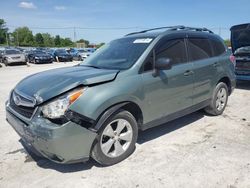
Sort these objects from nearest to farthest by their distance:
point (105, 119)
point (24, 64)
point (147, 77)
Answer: point (105, 119) < point (147, 77) < point (24, 64)

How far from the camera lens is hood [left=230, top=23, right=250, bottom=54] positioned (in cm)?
866

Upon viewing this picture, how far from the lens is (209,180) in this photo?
3.11 metres

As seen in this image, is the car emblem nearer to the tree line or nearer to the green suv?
the green suv

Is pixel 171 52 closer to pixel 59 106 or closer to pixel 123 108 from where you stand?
pixel 123 108

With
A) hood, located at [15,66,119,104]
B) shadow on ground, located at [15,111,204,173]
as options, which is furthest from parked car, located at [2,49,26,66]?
hood, located at [15,66,119,104]

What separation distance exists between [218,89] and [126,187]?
133 inches

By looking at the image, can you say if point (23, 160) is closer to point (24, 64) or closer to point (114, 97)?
point (114, 97)

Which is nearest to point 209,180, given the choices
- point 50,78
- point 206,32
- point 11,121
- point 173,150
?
point 173,150

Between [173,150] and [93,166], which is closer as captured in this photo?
[93,166]

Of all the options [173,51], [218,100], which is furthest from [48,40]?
[173,51]

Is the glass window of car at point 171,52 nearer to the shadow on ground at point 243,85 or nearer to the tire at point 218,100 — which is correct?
the tire at point 218,100

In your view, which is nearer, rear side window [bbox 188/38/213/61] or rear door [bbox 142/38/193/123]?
rear door [bbox 142/38/193/123]

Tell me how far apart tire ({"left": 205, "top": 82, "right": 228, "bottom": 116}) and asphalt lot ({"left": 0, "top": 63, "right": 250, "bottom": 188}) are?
0.68 m

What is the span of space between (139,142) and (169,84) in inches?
44.0
